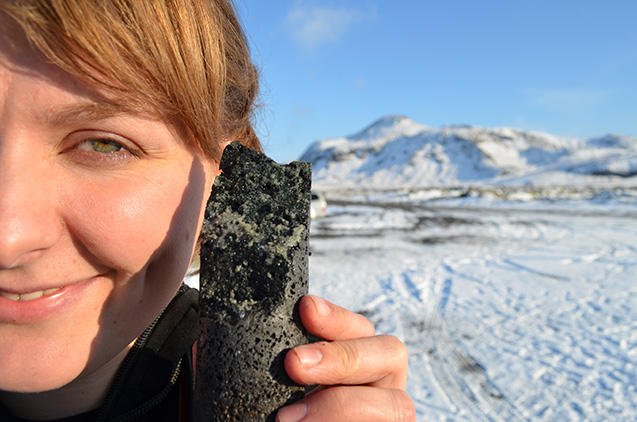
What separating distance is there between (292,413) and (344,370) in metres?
0.19

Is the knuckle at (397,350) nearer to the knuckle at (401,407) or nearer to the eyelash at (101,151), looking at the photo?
the knuckle at (401,407)

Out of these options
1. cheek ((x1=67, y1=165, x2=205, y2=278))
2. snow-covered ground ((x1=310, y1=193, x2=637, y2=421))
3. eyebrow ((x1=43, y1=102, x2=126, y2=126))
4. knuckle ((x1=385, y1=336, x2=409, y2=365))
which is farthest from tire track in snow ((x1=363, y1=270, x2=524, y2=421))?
eyebrow ((x1=43, y1=102, x2=126, y2=126))

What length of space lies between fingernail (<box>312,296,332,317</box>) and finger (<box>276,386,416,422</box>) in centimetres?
21

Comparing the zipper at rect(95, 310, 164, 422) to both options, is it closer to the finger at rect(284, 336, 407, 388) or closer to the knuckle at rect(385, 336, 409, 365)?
the finger at rect(284, 336, 407, 388)

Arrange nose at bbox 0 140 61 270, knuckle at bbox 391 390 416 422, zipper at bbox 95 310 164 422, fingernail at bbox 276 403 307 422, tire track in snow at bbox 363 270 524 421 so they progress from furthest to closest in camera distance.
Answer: tire track in snow at bbox 363 270 524 421 → zipper at bbox 95 310 164 422 → knuckle at bbox 391 390 416 422 → fingernail at bbox 276 403 307 422 → nose at bbox 0 140 61 270

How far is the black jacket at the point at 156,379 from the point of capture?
1.42 meters

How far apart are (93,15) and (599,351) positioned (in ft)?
20.0

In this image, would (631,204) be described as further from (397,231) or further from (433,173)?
(433,173)

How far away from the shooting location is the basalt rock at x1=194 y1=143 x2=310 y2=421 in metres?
1.03

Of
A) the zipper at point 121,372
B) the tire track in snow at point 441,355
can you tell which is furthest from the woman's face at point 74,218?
the tire track in snow at point 441,355

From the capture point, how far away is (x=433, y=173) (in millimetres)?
106188

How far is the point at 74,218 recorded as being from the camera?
3.38ft

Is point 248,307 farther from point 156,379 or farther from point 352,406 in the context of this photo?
point 156,379

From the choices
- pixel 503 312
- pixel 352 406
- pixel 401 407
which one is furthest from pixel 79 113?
pixel 503 312
